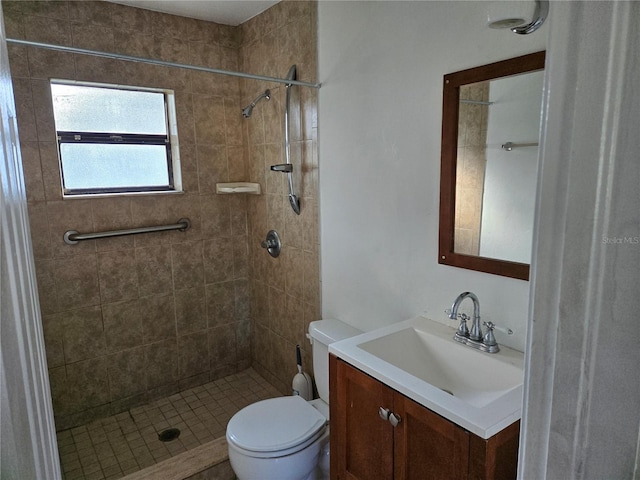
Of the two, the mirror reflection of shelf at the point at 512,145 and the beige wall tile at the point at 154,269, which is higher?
the mirror reflection of shelf at the point at 512,145

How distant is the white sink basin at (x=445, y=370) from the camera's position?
1.05 meters

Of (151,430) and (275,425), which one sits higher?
(275,425)

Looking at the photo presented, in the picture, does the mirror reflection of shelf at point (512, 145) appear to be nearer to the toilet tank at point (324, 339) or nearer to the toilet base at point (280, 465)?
the toilet tank at point (324, 339)

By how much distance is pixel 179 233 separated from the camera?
275 centimetres

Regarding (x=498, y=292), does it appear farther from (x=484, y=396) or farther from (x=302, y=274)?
(x=302, y=274)

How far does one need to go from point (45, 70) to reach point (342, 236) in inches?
72.6

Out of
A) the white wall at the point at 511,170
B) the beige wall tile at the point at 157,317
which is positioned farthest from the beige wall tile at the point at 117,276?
the white wall at the point at 511,170

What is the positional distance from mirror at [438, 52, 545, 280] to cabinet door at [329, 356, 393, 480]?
22.1 inches

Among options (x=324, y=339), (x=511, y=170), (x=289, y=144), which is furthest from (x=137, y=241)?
(x=511, y=170)

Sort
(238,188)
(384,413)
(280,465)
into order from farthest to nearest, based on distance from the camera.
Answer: (238,188) < (280,465) < (384,413)

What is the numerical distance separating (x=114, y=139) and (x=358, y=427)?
2212 mm

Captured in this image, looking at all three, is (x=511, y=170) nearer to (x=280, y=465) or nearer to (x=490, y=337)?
(x=490, y=337)

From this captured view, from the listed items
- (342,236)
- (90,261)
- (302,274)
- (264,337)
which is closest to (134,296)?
(90,261)

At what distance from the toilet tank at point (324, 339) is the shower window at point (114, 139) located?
4.73 ft
